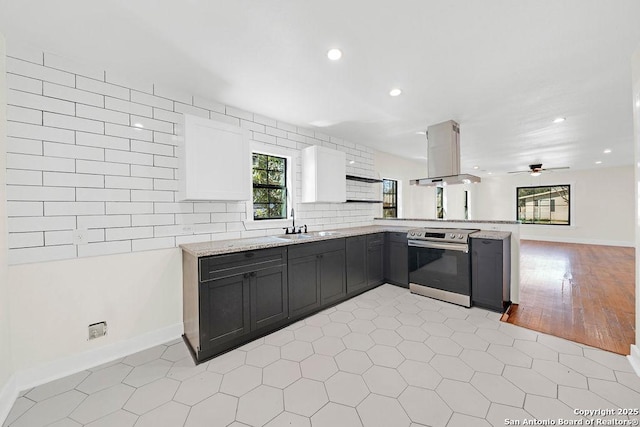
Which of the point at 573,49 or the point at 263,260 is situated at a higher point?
Answer: the point at 573,49

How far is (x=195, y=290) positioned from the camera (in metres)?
2.16

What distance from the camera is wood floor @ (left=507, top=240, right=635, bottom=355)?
2.49 metres

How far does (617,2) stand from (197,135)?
3.13 meters

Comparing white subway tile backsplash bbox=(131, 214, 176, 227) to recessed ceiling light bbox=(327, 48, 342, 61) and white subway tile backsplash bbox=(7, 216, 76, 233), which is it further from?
recessed ceiling light bbox=(327, 48, 342, 61)

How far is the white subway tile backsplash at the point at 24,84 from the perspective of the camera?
1.82 metres

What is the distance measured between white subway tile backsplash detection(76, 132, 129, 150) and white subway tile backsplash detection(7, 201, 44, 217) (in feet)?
1.84

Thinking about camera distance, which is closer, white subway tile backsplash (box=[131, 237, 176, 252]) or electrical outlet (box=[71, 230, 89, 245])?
electrical outlet (box=[71, 230, 89, 245])

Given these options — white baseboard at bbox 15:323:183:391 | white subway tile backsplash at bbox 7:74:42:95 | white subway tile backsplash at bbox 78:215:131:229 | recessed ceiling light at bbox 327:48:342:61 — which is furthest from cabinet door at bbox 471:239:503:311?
white subway tile backsplash at bbox 7:74:42:95

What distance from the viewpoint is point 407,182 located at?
6.25 metres

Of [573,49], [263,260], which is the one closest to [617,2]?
[573,49]

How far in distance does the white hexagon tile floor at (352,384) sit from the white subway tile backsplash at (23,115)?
1956 millimetres

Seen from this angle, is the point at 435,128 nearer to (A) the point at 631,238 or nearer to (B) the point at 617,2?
(B) the point at 617,2

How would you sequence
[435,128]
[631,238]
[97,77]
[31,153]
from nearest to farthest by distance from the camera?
[31,153] < [97,77] < [435,128] < [631,238]

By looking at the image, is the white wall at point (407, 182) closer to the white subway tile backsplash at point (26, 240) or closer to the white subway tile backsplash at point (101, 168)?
the white subway tile backsplash at point (101, 168)
